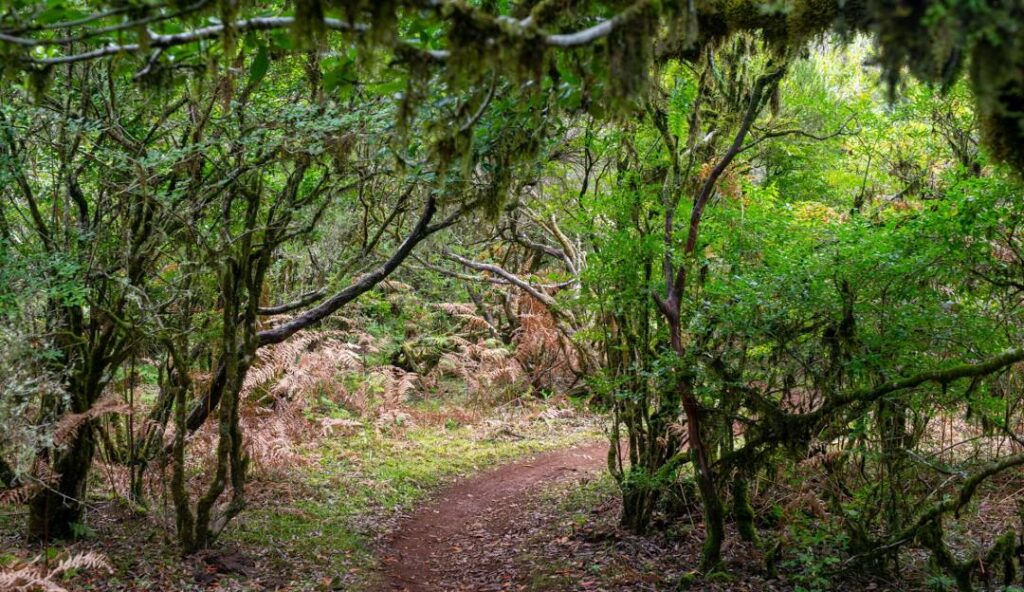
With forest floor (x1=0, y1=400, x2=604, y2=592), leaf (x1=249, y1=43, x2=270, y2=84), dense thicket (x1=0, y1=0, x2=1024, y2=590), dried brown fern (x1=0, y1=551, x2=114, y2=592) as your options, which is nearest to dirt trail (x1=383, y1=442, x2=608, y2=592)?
forest floor (x1=0, y1=400, x2=604, y2=592)

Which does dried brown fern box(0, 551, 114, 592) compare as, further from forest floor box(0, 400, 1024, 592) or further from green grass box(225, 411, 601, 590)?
green grass box(225, 411, 601, 590)

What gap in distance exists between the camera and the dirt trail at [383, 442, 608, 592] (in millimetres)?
A: 7141

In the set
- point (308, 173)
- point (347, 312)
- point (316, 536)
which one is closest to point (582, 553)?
point (316, 536)

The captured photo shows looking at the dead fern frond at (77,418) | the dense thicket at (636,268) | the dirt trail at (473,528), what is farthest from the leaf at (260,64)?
the dirt trail at (473,528)

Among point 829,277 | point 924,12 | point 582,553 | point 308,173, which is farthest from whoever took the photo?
point 308,173

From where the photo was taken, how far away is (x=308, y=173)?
27.7 feet

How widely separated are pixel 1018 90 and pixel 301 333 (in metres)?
11.4

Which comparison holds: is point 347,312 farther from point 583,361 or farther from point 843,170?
point 843,170

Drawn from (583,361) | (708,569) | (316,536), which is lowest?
(583,361)

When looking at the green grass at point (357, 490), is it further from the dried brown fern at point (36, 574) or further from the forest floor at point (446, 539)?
the dried brown fern at point (36, 574)

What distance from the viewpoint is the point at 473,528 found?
8.99m

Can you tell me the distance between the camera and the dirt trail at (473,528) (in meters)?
7.14

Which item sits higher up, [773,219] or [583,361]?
[773,219]

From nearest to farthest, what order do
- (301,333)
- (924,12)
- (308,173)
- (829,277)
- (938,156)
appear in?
(924,12)
(829,277)
(308,173)
(938,156)
(301,333)
